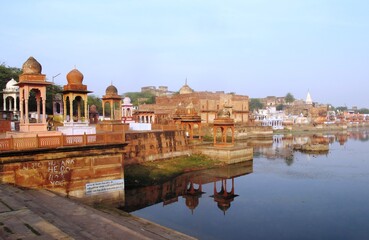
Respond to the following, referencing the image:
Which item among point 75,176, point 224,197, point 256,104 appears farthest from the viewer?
point 256,104

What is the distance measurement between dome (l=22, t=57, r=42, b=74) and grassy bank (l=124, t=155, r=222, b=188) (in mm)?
7490

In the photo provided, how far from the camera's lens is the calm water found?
1278 cm

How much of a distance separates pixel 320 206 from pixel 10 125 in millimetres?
19738

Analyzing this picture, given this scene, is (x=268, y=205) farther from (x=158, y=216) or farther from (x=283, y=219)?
(x=158, y=216)

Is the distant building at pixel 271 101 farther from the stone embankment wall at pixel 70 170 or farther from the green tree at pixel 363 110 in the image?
the stone embankment wall at pixel 70 170

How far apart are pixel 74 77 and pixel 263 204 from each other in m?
11.6

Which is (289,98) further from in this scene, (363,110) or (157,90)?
(157,90)

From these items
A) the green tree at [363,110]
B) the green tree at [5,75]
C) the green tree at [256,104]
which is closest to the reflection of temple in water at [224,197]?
the green tree at [5,75]

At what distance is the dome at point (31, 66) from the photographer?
47.2ft

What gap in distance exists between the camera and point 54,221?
8.28 metres

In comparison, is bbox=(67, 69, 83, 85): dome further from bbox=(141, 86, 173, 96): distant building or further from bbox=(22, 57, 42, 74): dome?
bbox=(141, 86, 173, 96): distant building

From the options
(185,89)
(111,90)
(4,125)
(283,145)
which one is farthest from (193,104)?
(4,125)

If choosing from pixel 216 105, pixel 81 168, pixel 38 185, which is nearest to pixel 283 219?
pixel 81 168

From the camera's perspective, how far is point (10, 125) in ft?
72.0
